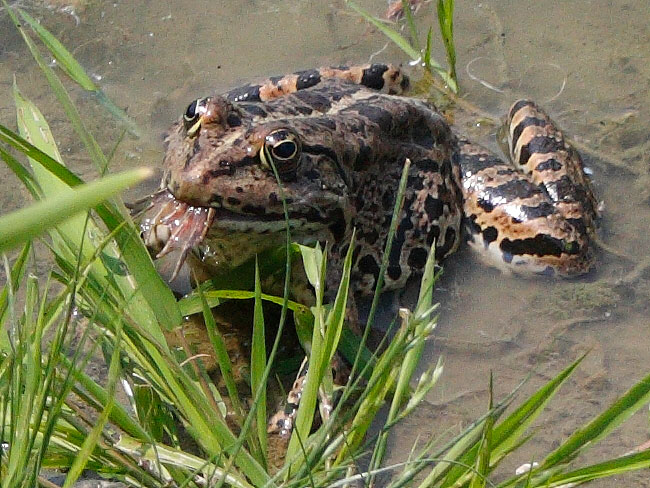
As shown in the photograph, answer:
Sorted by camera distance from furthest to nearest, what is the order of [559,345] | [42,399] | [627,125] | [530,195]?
[627,125] < [530,195] < [559,345] < [42,399]

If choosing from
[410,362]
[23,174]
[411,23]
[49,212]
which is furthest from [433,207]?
[49,212]

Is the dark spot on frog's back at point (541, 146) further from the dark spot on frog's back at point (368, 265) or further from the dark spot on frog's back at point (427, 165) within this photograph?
the dark spot on frog's back at point (368, 265)

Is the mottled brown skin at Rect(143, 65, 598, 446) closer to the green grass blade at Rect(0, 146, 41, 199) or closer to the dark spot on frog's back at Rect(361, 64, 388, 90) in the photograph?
the dark spot on frog's back at Rect(361, 64, 388, 90)

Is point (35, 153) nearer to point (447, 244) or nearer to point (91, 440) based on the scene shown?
point (91, 440)

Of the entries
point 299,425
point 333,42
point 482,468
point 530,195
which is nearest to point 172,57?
point 333,42

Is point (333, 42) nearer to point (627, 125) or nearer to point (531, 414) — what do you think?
point (627, 125)

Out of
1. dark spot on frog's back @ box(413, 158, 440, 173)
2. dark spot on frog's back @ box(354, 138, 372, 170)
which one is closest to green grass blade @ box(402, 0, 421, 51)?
dark spot on frog's back @ box(413, 158, 440, 173)
